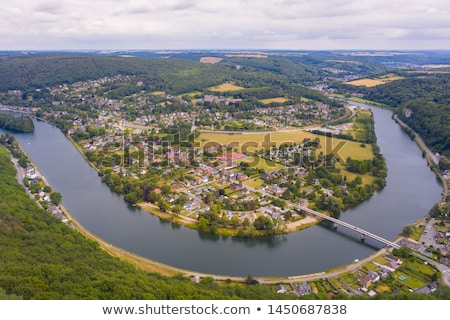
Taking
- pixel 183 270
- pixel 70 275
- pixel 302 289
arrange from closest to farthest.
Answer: pixel 70 275
pixel 302 289
pixel 183 270

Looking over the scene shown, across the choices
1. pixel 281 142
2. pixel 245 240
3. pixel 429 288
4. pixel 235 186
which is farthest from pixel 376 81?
pixel 429 288

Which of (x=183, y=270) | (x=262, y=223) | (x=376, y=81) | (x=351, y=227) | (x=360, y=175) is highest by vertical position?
(x=376, y=81)

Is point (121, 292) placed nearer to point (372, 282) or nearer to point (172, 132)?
point (372, 282)

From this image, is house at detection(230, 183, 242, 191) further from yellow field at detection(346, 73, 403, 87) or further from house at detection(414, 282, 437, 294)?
yellow field at detection(346, 73, 403, 87)

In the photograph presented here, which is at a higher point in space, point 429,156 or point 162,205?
point 429,156

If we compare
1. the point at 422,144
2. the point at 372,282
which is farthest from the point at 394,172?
the point at 372,282

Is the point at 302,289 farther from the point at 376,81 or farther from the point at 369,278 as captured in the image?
the point at 376,81
